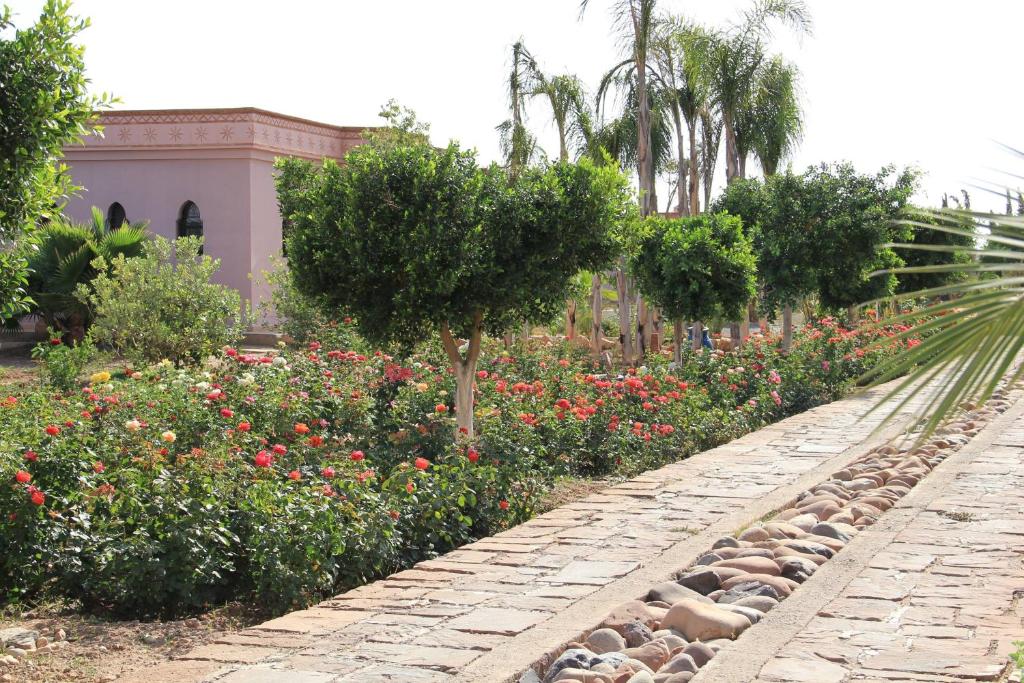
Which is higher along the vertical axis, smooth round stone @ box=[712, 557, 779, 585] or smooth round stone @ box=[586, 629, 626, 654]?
smooth round stone @ box=[712, 557, 779, 585]

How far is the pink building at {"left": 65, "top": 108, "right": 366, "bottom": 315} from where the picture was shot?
23.2 meters

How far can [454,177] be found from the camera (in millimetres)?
7992

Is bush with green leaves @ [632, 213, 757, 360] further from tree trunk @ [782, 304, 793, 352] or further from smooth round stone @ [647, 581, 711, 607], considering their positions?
smooth round stone @ [647, 581, 711, 607]

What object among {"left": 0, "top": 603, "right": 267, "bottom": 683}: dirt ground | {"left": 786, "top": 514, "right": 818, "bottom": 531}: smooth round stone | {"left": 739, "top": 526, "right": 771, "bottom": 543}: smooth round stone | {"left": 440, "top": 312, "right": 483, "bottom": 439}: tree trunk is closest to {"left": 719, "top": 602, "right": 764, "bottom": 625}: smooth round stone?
{"left": 739, "top": 526, "right": 771, "bottom": 543}: smooth round stone

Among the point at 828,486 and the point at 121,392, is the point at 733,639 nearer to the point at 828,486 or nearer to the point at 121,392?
the point at 828,486

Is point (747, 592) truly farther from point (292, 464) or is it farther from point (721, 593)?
point (292, 464)

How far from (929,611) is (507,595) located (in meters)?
1.80

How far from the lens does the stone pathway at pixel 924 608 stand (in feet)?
12.5

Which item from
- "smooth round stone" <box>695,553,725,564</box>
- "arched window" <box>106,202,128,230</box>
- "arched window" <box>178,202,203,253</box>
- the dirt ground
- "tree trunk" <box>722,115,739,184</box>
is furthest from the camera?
"arched window" <box>106,202,128,230</box>

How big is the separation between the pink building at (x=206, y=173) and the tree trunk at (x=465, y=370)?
48.8 ft

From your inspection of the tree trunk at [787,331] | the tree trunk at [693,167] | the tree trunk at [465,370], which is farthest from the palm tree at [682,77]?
the tree trunk at [465,370]

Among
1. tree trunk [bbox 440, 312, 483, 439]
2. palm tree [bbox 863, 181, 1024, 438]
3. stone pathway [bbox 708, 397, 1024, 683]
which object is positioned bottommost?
stone pathway [bbox 708, 397, 1024, 683]

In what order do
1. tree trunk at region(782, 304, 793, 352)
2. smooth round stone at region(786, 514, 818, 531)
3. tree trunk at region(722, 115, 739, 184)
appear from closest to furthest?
smooth round stone at region(786, 514, 818, 531), tree trunk at region(782, 304, 793, 352), tree trunk at region(722, 115, 739, 184)

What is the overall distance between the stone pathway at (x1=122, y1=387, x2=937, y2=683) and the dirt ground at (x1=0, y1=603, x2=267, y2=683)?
0.97 ft
